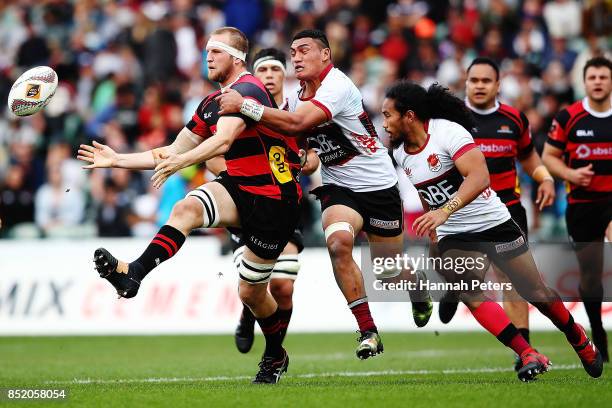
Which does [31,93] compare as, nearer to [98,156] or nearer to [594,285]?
[98,156]

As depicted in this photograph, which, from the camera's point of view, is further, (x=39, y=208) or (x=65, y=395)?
(x=39, y=208)

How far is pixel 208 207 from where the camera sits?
895 cm

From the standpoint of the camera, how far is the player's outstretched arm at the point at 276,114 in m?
8.89

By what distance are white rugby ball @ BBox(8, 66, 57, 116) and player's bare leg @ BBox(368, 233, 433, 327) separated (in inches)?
124

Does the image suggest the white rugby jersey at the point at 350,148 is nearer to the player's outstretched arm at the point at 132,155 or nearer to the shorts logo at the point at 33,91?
the player's outstretched arm at the point at 132,155

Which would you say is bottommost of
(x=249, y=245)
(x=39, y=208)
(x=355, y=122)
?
(x=39, y=208)

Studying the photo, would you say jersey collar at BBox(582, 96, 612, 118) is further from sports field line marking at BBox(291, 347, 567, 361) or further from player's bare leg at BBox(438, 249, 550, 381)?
player's bare leg at BBox(438, 249, 550, 381)

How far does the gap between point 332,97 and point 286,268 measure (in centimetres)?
241

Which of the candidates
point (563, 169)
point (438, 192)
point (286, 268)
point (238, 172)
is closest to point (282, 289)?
point (286, 268)

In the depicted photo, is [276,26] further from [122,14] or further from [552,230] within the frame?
[552,230]

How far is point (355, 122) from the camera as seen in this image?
32.4 ft

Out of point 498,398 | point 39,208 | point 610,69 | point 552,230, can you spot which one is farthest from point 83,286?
point 498,398

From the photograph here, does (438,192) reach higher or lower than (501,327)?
higher

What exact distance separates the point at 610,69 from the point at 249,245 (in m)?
4.69
